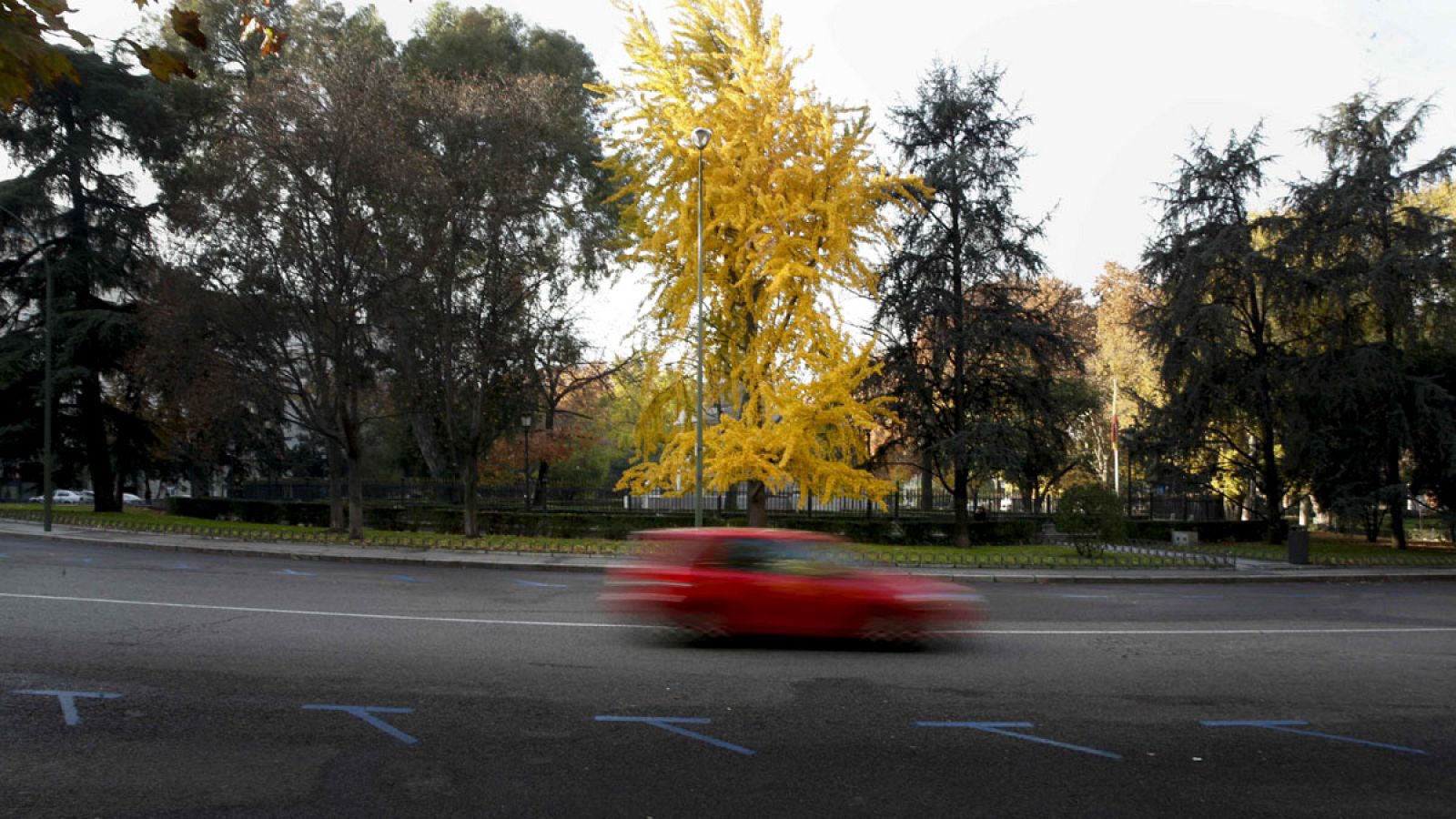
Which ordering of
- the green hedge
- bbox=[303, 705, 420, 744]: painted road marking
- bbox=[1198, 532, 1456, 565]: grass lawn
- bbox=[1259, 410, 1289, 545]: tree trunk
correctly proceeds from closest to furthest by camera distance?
bbox=[303, 705, 420, 744]: painted road marking, bbox=[1198, 532, 1456, 565]: grass lawn, the green hedge, bbox=[1259, 410, 1289, 545]: tree trunk

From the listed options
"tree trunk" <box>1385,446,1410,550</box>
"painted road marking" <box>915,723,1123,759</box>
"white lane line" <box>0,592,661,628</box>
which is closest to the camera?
"painted road marking" <box>915,723,1123,759</box>

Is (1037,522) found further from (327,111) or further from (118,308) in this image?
(118,308)

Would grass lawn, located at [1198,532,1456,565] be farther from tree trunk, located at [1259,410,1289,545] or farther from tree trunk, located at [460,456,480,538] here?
tree trunk, located at [460,456,480,538]

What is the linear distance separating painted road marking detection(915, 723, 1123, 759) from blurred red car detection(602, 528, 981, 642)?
3401 millimetres

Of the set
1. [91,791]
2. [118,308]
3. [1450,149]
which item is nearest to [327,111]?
[118,308]

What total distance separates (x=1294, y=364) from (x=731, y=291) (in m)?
19.7

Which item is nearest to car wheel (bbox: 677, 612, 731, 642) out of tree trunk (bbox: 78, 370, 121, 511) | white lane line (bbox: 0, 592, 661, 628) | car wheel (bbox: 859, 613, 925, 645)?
white lane line (bbox: 0, 592, 661, 628)

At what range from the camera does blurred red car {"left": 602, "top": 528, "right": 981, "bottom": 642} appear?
11.0 meters

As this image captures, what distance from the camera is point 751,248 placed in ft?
94.9

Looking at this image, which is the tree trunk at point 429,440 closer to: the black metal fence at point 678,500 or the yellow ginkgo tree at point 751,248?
the black metal fence at point 678,500

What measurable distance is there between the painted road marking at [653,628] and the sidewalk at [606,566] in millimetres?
7456

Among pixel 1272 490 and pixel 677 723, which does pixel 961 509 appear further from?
pixel 677 723

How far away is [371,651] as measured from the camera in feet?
33.9

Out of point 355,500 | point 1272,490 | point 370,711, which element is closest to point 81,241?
point 355,500
